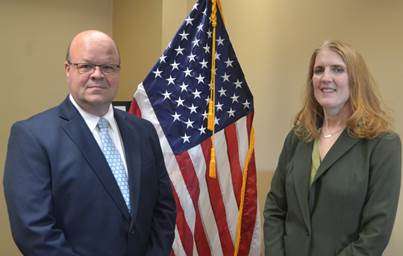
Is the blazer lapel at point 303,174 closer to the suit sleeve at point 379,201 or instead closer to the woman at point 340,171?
the woman at point 340,171

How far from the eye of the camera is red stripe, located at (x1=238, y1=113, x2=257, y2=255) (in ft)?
8.29

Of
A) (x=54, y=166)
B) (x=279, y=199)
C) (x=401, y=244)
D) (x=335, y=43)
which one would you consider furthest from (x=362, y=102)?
(x=54, y=166)

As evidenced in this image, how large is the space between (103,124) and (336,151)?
34.8 inches

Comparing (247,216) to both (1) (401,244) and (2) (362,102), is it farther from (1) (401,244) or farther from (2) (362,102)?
(2) (362,102)

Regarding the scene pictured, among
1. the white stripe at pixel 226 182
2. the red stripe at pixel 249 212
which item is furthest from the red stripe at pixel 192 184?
the red stripe at pixel 249 212

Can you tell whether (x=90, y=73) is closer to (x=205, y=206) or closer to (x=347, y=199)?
(x=347, y=199)

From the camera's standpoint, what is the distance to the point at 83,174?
1.51m

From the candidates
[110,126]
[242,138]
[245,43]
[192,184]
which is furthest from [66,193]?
[245,43]

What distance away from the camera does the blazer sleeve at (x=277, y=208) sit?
6.23 feet

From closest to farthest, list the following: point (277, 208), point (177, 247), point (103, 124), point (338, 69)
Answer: point (103, 124) → point (338, 69) → point (277, 208) → point (177, 247)

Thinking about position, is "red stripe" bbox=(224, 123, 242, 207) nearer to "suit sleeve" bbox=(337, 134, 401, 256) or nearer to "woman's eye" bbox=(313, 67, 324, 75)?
"woman's eye" bbox=(313, 67, 324, 75)

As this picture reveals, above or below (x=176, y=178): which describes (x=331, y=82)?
above

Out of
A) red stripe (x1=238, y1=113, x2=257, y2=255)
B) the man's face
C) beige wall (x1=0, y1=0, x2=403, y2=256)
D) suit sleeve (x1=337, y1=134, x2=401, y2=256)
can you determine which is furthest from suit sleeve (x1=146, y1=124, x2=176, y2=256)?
beige wall (x1=0, y1=0, x2=403, y2=256)

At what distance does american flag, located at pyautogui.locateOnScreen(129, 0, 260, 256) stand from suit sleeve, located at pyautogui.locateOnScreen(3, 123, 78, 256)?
993 mm
